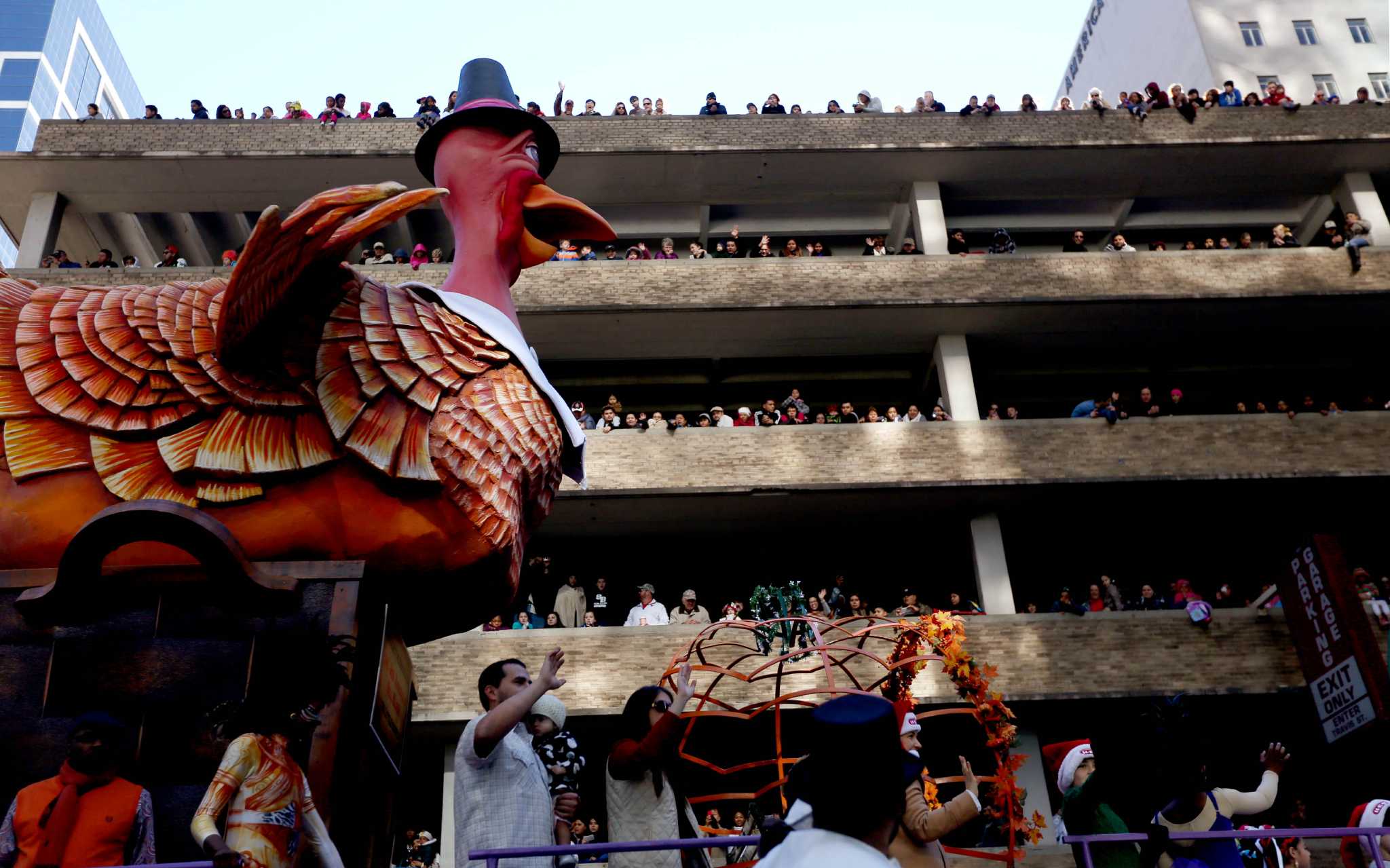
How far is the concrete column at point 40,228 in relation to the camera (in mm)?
20422

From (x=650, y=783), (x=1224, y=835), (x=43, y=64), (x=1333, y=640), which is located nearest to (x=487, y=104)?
(x=650, y=783)

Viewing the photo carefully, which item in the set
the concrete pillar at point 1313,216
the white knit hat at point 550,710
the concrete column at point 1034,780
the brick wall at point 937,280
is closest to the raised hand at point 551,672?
the white knit hat at point 550,710

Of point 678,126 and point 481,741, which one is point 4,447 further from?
point 678,126

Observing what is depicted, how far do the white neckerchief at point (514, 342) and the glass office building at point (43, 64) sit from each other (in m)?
58.1

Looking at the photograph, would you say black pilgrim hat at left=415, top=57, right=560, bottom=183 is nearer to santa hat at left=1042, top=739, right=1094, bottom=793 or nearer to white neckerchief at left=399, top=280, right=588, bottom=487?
white neckerchief at left=399, top=280, right=588, bottom=487

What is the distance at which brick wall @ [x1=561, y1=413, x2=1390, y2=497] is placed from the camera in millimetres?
18578

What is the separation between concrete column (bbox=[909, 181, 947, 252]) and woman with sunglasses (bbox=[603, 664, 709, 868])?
17.0m

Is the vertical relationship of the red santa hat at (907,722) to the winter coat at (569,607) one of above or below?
below

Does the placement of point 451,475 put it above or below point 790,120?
below

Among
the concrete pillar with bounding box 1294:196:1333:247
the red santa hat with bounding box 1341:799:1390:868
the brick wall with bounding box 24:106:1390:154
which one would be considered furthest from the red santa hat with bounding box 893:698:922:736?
the concrete pillar with bounding box 1294:196:1333:247

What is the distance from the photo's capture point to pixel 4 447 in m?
5.38

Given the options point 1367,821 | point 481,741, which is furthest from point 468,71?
point 1367,821

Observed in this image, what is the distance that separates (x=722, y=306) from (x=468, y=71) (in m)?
13.1

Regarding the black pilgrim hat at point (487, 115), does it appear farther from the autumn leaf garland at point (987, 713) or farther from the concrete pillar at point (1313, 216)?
the concrete pillar at point (1313, 216)
